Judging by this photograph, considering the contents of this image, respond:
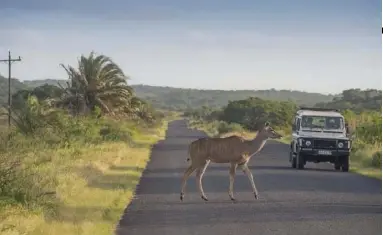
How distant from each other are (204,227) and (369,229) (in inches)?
108

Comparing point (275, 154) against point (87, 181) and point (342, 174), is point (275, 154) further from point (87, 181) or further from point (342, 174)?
point (87, 181)

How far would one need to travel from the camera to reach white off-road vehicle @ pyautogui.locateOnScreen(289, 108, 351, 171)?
2152cm

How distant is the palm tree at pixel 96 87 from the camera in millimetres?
32000

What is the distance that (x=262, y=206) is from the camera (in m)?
13.0

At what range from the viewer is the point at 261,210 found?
12430mm

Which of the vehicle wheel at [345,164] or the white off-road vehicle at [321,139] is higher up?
the white off-road vehicle at [321,139]

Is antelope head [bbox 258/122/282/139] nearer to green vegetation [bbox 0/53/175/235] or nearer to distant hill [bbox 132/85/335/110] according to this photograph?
green vegetation [bbox 0/53/175/235]

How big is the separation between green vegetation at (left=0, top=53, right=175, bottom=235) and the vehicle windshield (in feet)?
20.2

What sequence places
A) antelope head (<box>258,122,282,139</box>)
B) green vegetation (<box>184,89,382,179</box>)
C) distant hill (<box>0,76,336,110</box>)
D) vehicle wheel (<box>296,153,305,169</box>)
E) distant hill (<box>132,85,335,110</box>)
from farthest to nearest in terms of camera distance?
distant hill (<box>132,85,335,110</box>), distant hill (<box>0,76,336,110</box>), green vegetation (<box>184,89,382,179</box>), vehicle wheel (<box>296,153,305,169</box>), antelope head (<box>258,122,282,139</box>)

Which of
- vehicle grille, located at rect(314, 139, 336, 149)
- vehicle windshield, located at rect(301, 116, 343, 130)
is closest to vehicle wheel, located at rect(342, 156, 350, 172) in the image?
vehicle grille, located at rect(314, 139, 336, 149)

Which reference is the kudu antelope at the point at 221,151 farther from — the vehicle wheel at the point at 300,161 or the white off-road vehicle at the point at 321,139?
the vehicle wheel at the point at 300,161

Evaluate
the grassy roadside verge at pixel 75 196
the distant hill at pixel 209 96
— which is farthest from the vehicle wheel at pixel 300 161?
the distant hill at pixel 209 96

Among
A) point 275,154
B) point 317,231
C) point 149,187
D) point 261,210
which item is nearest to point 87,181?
point 149,187

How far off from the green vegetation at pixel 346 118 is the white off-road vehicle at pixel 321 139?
2.97 ft
